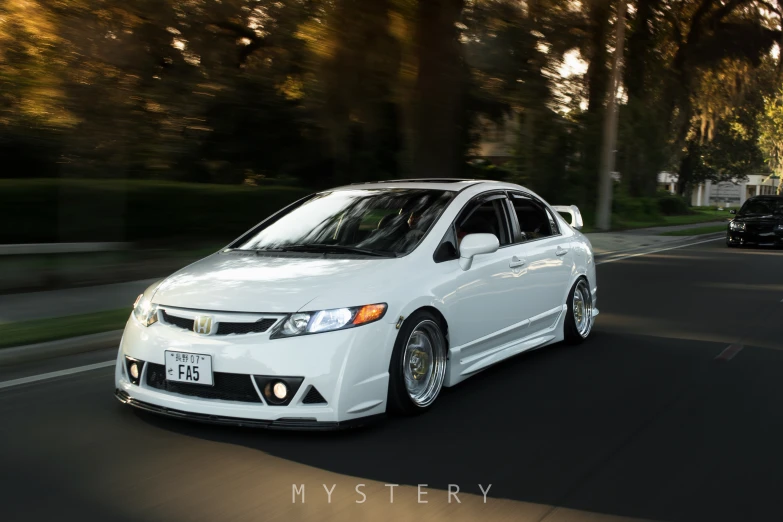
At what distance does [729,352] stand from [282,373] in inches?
199

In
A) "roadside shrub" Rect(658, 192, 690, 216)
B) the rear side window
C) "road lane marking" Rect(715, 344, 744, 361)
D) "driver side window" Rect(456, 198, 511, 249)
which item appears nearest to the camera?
"driver side window" Rect(456, 198, 511, 249)

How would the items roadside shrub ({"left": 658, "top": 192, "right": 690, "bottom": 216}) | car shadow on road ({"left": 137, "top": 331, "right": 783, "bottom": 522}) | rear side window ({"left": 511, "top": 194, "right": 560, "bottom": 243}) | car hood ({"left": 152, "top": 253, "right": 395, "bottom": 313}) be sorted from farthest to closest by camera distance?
roadside shrub ({"left": 658, "top": 192, "right": 690, "bottom": 216}), rear side window ({"left": 511, "top": 194, "right": 560, "bottom": 243}), car hood ({"left": 152, "top": 253, "right": 395, "bottom": 313}), car shadow on road ({"left": 137, "top": 331, "right": 783, "bottom": 522})

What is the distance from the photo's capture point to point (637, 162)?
34.1m

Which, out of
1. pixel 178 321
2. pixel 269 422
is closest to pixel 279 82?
pixel 178 321

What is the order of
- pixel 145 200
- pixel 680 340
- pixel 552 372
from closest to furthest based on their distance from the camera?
Answer: 1. pixel 552 372
2. pixel 680 340
3. pixel 145 200

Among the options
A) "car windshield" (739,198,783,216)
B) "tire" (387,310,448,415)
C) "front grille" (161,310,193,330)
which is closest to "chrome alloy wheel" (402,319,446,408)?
"tire" (387,310,448,415)

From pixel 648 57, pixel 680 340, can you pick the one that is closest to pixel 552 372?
pixel 680 340

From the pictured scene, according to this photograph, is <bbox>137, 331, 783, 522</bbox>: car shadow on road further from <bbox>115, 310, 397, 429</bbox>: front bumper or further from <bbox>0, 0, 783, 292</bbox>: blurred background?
<bbox>0, 0, 783, 292</bbox>: blurred background

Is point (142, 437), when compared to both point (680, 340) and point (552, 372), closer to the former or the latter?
point (552, 372)

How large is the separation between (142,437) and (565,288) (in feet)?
13.9

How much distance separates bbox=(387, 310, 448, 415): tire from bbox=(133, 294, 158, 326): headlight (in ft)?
4.76

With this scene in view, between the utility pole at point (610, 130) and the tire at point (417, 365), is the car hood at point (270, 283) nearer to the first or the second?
the tire at point (417, 365)

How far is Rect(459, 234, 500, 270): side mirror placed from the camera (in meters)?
6.14

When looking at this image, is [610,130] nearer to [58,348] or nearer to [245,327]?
[58,348]
